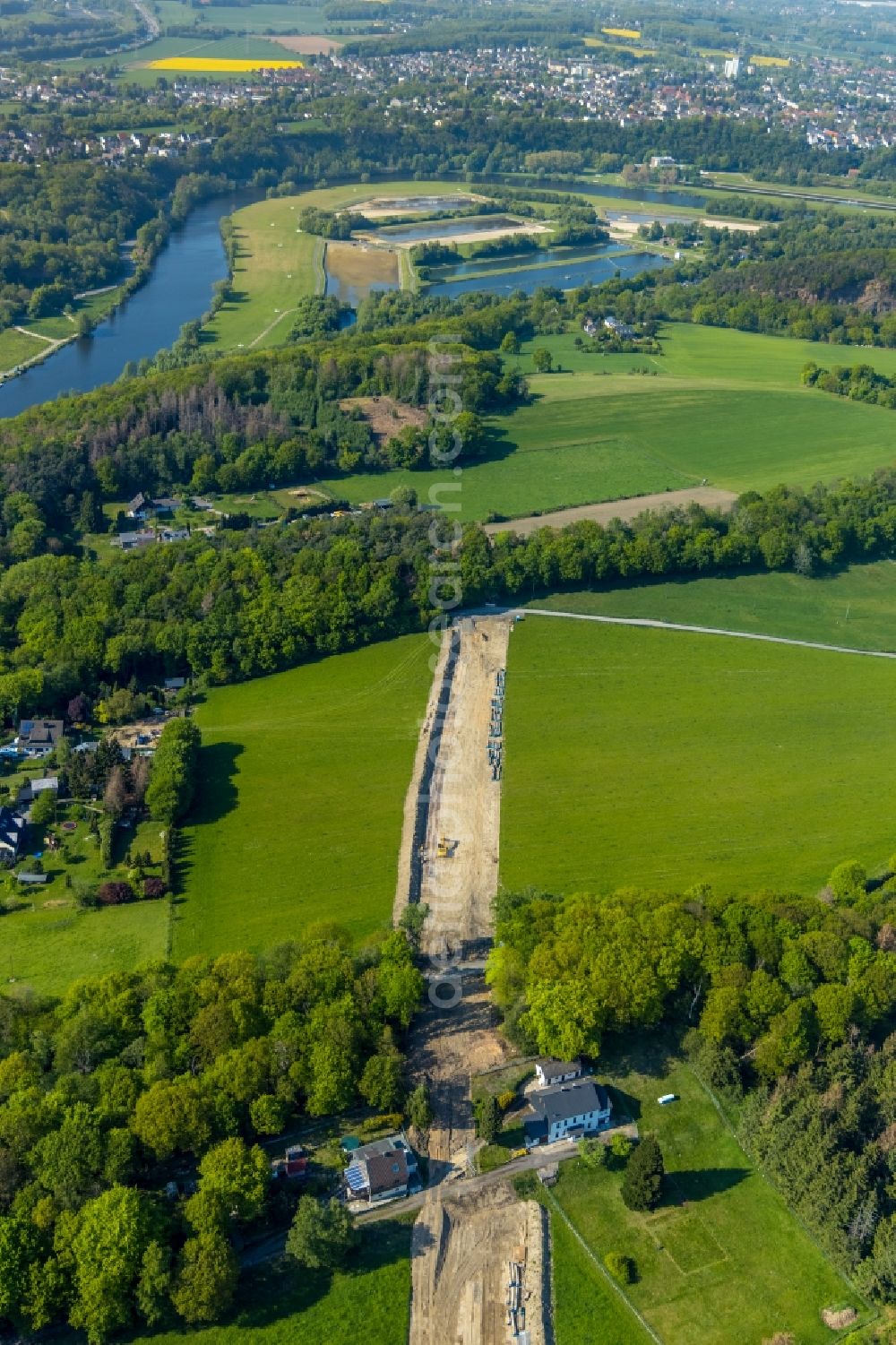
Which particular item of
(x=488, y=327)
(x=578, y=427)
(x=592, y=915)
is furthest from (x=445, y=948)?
(x=488, y=327)

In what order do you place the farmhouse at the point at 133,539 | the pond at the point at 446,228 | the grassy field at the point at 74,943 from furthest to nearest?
A: the pond at the point at 446,228 → the farmhouse at the point at 133,539 → the grassy field at the point at 74,943

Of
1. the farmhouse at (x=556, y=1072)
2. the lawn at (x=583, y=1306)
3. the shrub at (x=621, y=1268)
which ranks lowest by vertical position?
the lawn at (x=583, y=1306)

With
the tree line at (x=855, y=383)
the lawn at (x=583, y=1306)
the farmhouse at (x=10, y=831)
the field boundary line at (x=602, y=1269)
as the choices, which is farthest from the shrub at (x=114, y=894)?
the tree line at (x=855, y=383)

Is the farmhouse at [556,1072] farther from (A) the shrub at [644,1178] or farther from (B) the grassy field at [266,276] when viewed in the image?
(B) the grassy field at [266,276]

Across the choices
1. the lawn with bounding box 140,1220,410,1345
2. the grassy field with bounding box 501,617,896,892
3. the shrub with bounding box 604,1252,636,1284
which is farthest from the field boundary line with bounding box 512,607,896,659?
the lawn with bounding box 140,1220,410,1345

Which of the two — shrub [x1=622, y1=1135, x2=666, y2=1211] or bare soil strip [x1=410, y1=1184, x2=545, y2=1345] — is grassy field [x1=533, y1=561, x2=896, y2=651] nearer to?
shrub [x1=622, y1=1135, x2=666, y2=1211]

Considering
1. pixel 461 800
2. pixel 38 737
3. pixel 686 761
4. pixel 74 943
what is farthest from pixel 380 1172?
pixel 38 737

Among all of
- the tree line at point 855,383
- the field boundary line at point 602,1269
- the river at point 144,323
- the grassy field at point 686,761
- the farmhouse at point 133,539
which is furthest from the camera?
the tree line at point 855,383
